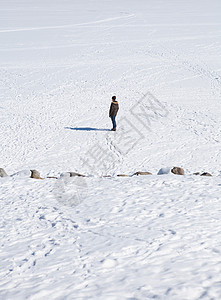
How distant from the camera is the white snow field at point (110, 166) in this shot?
177 inches

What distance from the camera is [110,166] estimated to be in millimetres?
9586

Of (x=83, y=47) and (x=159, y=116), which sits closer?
(x=159, y=116)

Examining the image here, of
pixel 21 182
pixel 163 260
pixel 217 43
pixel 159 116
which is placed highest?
pixel 217 43

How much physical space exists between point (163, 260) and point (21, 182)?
422 cm

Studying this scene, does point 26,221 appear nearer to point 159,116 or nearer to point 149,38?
point 159,116

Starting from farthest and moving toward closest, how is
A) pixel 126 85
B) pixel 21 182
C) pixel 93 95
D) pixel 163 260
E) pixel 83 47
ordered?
pixel 83 47 < pixel 126 85 < pixel 93 95 < pixel 21 182 < pixel 163 260

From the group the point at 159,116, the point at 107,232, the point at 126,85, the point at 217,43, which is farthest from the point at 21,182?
the point at 217,43

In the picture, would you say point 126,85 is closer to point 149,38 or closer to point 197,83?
point 197,83

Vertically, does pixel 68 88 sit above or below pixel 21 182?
above

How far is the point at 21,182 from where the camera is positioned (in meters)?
8.01

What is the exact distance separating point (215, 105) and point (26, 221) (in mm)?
9532

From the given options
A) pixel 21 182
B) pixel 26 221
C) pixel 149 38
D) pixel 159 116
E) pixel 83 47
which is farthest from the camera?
pixel 149 38

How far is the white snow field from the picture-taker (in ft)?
14.7

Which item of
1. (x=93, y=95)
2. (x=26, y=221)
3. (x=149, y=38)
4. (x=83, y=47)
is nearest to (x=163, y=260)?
(x=26, y=221)
